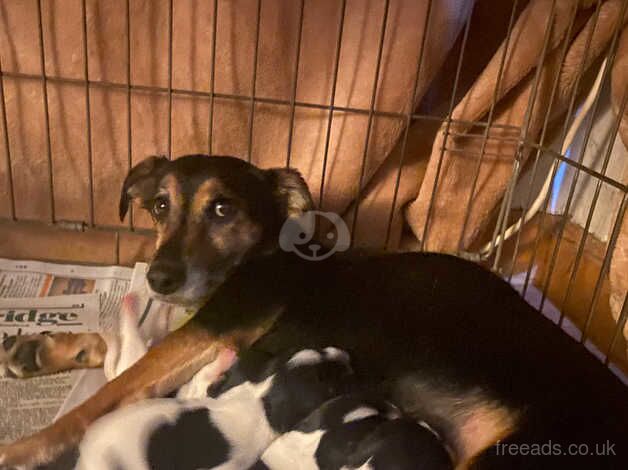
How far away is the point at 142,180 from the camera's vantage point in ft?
4.33

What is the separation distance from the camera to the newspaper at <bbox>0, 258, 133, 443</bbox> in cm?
107

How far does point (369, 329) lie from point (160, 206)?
1.66 feet

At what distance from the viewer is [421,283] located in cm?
117

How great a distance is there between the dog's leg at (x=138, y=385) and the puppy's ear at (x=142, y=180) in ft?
1.16

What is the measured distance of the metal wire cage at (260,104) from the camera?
147 centimetres

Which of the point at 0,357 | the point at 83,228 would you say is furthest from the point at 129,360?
the point at 83,228

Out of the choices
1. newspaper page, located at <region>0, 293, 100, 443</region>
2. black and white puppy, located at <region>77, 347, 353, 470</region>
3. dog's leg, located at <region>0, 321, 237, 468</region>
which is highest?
black and white puppy, located at <region>77, 347, 353, 470</region>

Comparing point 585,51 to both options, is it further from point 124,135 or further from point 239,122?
point 124,135

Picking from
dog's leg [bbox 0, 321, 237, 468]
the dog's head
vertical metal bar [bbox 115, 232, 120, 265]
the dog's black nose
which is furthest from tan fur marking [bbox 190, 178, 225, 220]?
vertical metal bar [bbox 115, 232, 120, 265]

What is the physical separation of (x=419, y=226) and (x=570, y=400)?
32.7 inches

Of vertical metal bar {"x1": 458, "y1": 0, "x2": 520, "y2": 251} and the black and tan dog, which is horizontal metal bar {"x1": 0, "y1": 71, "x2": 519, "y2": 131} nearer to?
vertical metal bar {"x1": 458, "y1": 0, "x2": 520, "y2": 251}

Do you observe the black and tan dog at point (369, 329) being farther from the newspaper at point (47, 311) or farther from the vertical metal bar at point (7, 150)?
the vertical metal bar at point (7, 150)

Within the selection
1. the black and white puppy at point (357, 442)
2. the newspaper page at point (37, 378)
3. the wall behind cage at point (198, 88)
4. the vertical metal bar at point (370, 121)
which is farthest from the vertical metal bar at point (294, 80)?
the black and white puppy at point (357, 442)

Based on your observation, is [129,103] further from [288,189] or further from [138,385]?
[138,385]
